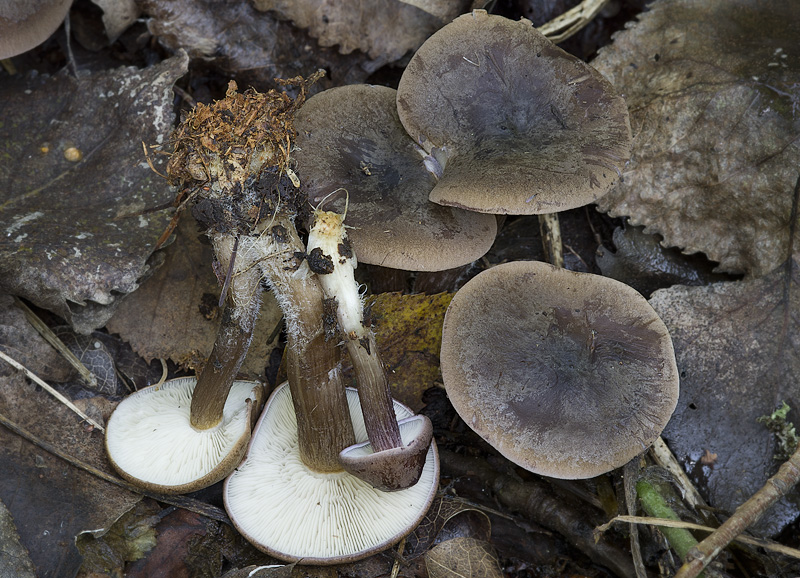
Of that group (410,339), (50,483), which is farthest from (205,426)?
(410,339)

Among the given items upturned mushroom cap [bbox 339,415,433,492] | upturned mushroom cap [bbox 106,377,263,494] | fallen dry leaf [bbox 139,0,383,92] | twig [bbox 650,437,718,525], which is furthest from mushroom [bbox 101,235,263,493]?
twig [bbox 650,437,718,525]

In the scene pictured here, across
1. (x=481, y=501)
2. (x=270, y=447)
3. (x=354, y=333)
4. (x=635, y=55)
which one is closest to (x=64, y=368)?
(x=270, y=447)

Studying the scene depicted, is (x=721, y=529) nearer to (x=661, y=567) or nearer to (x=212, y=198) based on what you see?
(x=661, y=567)

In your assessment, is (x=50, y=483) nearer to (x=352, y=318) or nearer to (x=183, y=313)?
(x=183, y=313)

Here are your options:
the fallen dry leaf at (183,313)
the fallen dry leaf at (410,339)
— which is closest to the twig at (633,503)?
the fallen dry leaf at (410,339)

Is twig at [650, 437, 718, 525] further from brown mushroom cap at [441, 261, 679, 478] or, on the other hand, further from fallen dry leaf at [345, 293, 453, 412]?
fallen dry leaf at [345, 293, 453, 412]

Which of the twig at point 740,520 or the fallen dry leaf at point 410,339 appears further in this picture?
the fallen dry leaf at point 410,339

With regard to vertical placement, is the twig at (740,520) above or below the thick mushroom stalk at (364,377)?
below

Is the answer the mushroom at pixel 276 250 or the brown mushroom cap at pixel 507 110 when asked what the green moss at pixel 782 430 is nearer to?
the brown mushroom cap at pixel 507 110

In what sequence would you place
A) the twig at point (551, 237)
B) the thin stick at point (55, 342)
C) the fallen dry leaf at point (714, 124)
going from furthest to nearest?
the twig at point (551, 237), the fallen dry leaf at point (714, 124), the thin stick at point (55, 342)
